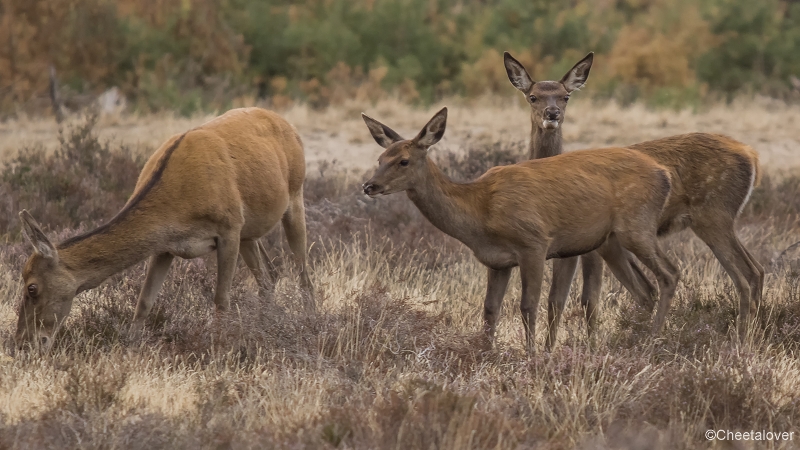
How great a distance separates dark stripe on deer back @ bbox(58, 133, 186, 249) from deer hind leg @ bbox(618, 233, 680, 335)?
3303mm

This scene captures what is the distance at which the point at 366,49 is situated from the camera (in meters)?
29.6

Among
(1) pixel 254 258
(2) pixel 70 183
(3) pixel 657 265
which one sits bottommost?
(2) pixel 70 183

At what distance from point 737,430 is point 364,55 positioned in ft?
77.6

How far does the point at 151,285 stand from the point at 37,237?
113cm

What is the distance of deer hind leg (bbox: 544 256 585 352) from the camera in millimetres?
8492

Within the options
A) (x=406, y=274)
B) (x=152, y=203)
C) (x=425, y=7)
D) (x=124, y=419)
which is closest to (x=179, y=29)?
(x=425, y=7)

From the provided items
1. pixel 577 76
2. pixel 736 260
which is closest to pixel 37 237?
pixel 577 76

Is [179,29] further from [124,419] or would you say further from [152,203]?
[124,419]

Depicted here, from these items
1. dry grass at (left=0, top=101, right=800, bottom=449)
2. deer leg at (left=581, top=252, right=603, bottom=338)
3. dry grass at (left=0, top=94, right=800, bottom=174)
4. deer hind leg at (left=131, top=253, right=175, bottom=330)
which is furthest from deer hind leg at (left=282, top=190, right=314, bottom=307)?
dry grass at (left=0, top=94, right=800, bottom=174)

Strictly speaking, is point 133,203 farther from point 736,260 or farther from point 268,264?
point 736,260

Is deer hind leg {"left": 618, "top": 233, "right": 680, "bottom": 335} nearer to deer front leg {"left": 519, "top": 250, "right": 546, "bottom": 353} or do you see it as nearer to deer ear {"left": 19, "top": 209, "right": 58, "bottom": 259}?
deer front leg {"left": 519, "top": 250, "right": 546, "bottom": 353}

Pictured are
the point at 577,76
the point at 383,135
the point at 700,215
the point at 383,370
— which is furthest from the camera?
the point at 577,76

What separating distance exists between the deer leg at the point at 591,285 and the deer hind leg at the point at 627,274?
96 mm

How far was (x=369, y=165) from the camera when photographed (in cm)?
1562
